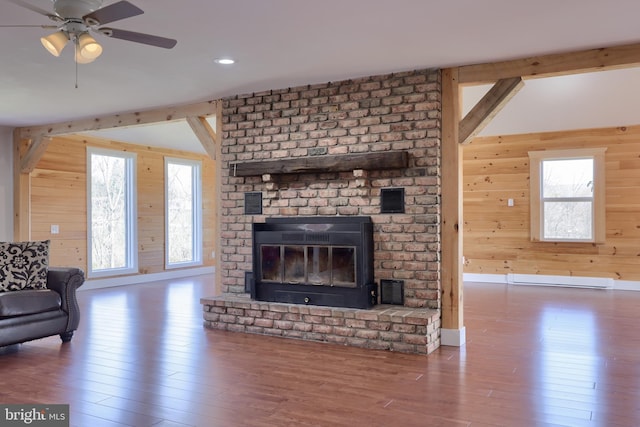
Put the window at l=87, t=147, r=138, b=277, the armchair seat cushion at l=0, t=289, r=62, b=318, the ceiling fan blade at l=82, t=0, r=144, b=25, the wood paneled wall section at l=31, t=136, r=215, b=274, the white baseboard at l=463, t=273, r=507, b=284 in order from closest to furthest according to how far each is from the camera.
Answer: the ceiling fan blade at l=82, t=0, r=144, b=25, the armchair seat cushion at l=0, t=289, r=62, b=318, the wood paneled wall section at l=31, t=136, r=215, b=274, the window at l=87, t=147, r=138, b=277, the white baseboard at l=463, t=273, r=507, b=284

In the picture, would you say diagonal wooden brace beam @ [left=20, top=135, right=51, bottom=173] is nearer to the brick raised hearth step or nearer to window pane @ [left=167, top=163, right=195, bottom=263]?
window pane @ [left=167, top=163, right=195, bottom=263]

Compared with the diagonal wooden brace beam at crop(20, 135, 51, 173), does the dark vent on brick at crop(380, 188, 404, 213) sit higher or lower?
lower

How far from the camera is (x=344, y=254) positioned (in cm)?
477

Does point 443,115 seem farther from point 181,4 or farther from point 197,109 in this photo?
point 197,109

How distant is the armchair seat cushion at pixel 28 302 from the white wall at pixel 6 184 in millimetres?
3601

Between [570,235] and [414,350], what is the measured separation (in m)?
5.15

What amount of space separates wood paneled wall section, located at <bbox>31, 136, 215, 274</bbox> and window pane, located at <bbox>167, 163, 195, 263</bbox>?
351mm

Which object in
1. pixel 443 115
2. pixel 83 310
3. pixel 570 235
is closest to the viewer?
pixel 443 115

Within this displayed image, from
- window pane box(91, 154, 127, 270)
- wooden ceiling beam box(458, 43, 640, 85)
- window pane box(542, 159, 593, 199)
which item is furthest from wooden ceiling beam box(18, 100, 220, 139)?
window pane box(542, 159, 593, 199)

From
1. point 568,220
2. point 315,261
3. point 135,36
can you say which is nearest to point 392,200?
point 315,261

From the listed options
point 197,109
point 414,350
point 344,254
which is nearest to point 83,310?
point 197,109

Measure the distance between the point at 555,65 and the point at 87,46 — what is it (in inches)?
133

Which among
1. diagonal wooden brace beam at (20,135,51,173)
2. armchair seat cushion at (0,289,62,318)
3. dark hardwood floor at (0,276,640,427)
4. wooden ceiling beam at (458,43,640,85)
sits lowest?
dark hardwood floor at (0,276,640,427)

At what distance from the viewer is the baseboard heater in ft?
26.2
